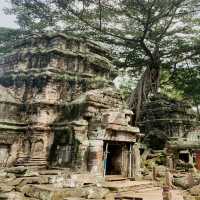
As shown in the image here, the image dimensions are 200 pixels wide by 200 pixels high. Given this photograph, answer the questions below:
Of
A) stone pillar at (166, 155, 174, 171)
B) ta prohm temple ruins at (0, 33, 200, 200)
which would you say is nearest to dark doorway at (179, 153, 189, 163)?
ta prohm temple ruins at (0, 33, 200, 200)

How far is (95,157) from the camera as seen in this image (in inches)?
477

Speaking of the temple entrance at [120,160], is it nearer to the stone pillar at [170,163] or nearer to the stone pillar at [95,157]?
the stone pillar at [95,157]

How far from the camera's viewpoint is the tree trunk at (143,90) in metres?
21.4

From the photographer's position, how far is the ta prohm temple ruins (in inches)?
420

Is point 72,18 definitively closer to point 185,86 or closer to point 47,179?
point 185,86

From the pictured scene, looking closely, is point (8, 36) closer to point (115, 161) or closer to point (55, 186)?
point (115, 161)

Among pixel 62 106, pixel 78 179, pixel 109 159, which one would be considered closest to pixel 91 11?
pixel 62 106

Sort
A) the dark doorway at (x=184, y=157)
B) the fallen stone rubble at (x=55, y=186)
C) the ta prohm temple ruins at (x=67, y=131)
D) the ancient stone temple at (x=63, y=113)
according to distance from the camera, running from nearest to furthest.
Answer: the fallen stone rubble at (x=55, y=186) → the ta prohm temple ruins at (x=67, y=131) → the ancient stone temple at (x=63, y=113) → the dark doorway at (x=184, y=157)

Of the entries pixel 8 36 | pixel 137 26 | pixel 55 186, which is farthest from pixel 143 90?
pixel 55 186

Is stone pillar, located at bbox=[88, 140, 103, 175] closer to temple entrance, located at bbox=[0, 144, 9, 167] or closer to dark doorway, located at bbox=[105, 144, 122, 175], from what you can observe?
dark doorway, located at bbox=[105, 144, 122, 175]

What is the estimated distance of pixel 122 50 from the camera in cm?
2381

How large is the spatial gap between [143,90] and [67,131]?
33.7 feet

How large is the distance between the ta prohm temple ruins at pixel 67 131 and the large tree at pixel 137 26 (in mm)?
4210

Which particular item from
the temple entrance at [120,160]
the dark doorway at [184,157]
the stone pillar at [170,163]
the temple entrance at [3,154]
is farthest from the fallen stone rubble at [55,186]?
the dark doorway at [184,157]
